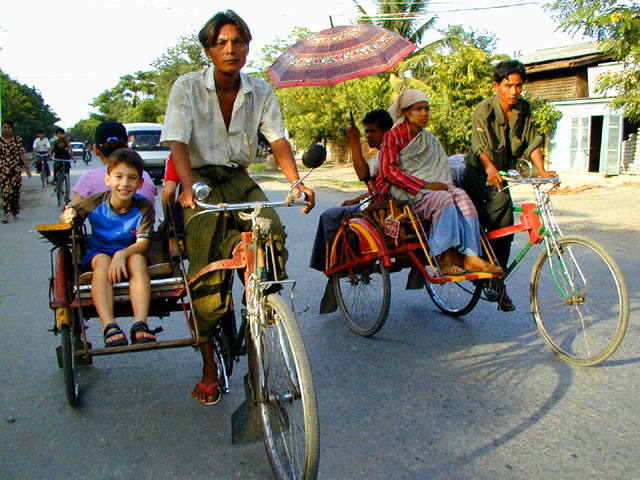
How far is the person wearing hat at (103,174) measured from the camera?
416cm

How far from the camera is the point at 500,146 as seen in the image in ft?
15.9

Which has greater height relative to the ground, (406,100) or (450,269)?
(406,100)

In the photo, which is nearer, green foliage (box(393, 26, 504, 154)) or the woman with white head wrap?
the woman with white head wrap

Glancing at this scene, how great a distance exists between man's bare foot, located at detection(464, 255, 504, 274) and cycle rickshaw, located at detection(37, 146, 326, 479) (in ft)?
5.70

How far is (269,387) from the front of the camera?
9.04 feet

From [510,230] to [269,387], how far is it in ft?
8.08

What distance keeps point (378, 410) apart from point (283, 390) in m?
0.98

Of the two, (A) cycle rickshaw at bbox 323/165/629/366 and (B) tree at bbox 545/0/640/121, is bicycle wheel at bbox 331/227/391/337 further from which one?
(B) tree at bbox 545/0/640/121

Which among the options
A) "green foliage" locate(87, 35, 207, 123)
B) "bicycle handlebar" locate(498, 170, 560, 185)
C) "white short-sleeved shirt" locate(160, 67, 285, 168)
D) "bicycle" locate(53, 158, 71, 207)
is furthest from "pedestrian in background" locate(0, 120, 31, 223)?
"green foliage" locate(87, 35, 207, 123)

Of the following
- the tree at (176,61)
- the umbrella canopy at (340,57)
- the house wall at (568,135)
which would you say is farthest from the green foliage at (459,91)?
the tree at (176,61)

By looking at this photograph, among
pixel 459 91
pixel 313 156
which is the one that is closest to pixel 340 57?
pixel 313 156

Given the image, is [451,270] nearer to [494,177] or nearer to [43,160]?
[494,177]

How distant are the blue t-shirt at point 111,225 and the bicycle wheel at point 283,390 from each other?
4.39ft

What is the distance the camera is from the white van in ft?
69.5
